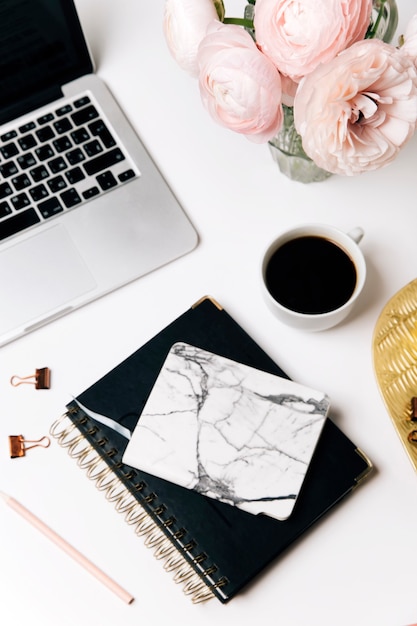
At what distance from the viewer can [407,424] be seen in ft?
1.82

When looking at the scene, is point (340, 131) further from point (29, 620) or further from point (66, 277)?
point (29, 620)

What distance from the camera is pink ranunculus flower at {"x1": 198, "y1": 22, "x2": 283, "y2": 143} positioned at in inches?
16.3

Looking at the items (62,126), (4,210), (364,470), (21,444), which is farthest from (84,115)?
(364,470)

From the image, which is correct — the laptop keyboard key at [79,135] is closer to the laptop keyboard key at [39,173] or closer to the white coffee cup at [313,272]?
the laptop keyboard key at [39,173]

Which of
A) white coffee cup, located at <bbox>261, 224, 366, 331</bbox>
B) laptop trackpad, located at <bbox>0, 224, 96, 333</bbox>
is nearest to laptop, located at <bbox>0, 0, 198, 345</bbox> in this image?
laptop trackpad, located at <bbox>0, 224, 96, 333</bbox>

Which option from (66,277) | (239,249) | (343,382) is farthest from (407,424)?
(66,277)

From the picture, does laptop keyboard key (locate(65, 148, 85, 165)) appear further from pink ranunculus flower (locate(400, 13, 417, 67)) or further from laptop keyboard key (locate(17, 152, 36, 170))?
pink ranunculus flower (locate(400, 13, 417, 67))

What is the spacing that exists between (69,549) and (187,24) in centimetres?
45

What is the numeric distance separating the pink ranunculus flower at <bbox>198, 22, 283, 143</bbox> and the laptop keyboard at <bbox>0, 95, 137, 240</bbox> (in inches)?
9.2

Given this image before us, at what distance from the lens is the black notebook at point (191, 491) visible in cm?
53

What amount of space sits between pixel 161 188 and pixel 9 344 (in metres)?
0.22

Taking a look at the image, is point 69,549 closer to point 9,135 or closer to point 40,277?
point 40,277

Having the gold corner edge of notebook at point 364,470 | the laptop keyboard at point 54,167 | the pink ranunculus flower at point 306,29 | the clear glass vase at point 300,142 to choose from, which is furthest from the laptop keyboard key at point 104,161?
the gold corner edge of notebook at point 364,470

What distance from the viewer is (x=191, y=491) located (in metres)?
0.55
